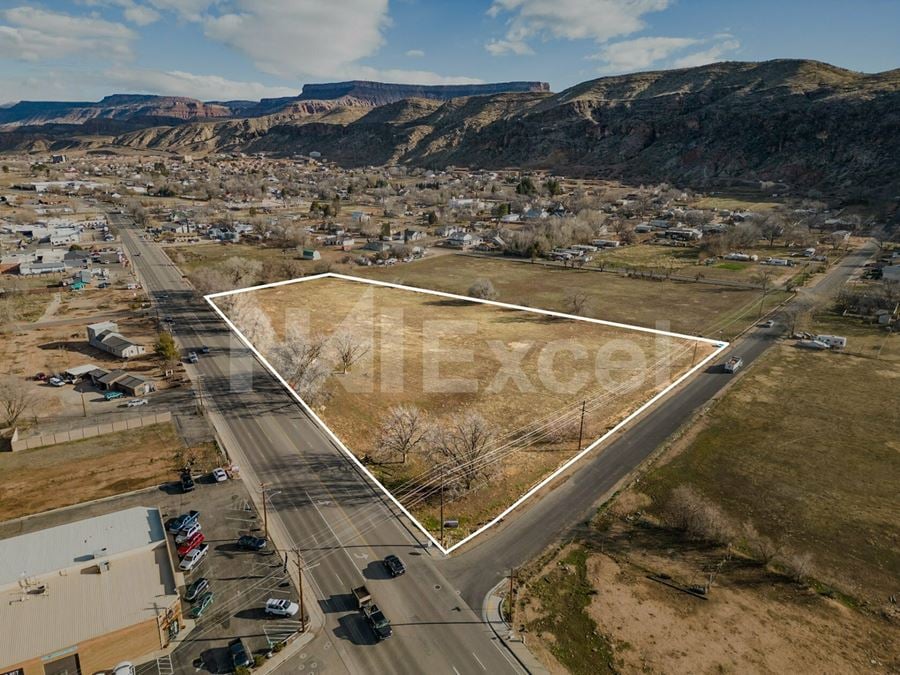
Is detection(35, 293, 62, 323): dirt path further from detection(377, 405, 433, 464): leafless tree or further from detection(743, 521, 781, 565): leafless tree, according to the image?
detection(743, 521, 781, 565): leafless tree

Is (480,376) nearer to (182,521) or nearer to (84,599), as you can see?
(182,521)

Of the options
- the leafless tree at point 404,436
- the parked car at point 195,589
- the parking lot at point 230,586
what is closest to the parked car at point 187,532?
the parking lot at point 230,586

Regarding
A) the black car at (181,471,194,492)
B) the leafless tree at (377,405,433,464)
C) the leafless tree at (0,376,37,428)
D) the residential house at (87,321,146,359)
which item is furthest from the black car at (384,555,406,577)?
the residential house at (87,321,146,359)

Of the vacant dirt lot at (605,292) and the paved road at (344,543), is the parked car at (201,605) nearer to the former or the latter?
the paved road at (344,543)

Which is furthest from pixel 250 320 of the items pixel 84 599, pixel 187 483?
pixel 84 599

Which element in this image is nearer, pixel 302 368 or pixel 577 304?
pixel 302 368

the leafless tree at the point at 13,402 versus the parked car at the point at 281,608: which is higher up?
the leafless tree at the point at 13,402

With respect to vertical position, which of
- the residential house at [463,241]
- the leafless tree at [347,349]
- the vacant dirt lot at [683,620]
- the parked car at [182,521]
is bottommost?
the vacant dirt lot at [683,620]
